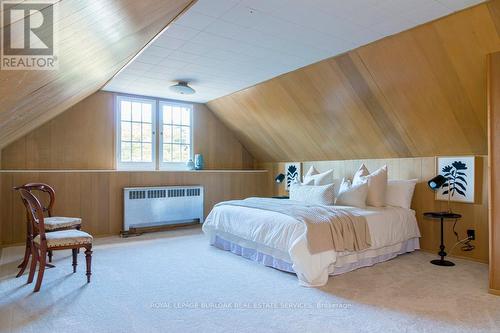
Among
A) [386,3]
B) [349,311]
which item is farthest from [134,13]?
[349,311]

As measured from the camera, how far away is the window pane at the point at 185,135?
20.7 ft

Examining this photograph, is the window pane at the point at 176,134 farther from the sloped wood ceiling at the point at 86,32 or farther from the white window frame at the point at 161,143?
the sloped wood ceiling at the point at 86,32

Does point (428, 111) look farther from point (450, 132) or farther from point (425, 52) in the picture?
point (425, 52)

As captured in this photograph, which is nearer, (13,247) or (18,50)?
(18,50)

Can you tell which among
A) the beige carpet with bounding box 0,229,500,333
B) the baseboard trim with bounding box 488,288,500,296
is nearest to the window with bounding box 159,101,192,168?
the beige carpet with bounding box 0,229,500,333

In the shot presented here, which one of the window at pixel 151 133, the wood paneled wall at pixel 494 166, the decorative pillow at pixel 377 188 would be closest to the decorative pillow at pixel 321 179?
the decorative pillow at pixel 377 188

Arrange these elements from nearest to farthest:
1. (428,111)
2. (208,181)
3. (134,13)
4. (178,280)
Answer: (134,13), (178,280), (428,111), (208,181)

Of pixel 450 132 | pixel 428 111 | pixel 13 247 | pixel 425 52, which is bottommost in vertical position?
pixel 13 247

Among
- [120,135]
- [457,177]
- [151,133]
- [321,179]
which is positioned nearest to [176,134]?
[151,133]

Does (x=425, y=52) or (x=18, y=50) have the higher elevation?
(x=425, y=52)

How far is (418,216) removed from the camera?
437 centimetres

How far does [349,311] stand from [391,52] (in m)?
2.56

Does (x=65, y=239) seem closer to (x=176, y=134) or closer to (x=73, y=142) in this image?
(x=73, y=142)

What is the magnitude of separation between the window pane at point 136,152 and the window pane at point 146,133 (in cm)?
16
